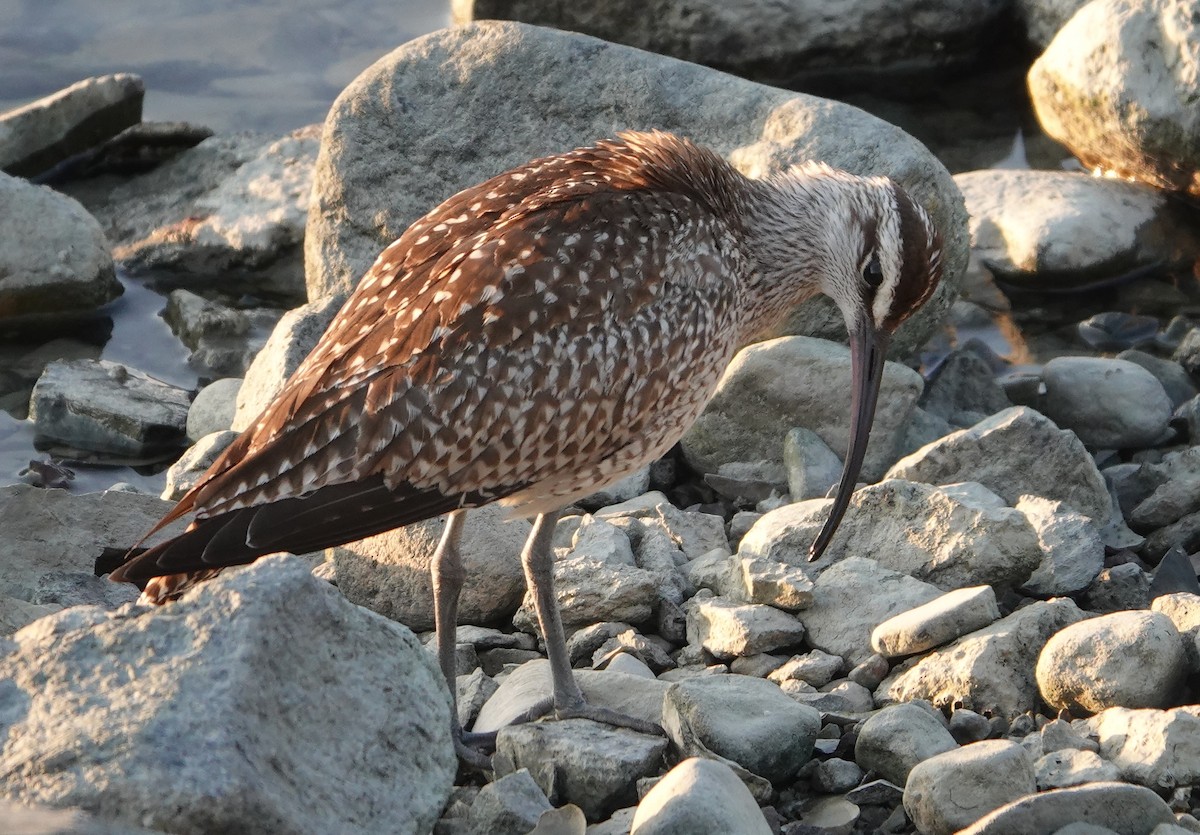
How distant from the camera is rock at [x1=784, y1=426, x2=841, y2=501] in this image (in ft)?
27.2

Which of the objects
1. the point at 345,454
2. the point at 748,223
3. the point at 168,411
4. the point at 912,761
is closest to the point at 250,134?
the point at 168,411

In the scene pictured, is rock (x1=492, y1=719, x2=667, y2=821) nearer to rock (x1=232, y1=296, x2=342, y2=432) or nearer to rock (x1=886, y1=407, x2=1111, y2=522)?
rock (x1=886, y1=407, x2=1111, y2=522)

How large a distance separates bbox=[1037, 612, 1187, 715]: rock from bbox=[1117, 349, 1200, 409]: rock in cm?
394

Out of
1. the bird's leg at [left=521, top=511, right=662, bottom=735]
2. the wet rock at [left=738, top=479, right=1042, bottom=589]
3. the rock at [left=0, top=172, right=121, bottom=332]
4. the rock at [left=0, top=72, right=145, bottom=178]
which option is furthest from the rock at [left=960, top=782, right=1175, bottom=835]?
the rock at [left=0, top=72, right=145, bottom=178]

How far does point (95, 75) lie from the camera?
50.2 ft

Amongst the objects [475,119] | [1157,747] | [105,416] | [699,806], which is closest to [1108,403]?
[1157,747]

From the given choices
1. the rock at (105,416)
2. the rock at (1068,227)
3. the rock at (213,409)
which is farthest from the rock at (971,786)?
the rock at (1068,227)

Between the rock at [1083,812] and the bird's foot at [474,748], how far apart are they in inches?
73.3

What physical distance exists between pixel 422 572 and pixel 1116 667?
3.03 m

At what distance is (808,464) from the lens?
8383 mm

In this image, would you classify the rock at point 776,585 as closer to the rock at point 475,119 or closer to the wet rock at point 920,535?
the wet rock at point 920,535

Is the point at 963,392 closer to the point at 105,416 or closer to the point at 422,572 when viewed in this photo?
the point at 422,572

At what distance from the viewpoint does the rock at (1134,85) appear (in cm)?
1168

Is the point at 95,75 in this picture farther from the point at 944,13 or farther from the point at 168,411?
the point at 944,13
